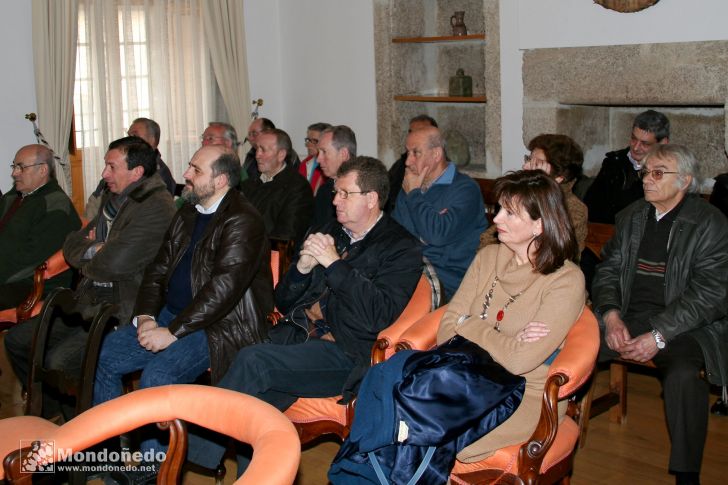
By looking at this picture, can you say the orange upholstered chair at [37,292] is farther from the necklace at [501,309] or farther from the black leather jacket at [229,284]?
the necklace at [501,309]

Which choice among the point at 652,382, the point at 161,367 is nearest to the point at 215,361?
the point at 161,367

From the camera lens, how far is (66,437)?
6.27 feet

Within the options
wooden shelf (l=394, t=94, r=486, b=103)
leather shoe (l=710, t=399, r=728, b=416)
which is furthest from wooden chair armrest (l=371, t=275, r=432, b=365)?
wooden shelf (l=394, t=94, r=486, b=103)

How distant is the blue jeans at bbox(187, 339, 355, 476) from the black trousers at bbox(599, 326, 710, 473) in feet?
3.88

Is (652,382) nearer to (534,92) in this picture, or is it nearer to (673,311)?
(673,311)

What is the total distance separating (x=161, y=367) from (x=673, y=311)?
76.9 inches

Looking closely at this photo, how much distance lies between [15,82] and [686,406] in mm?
5598

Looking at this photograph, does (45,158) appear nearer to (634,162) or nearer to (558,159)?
(558,159)

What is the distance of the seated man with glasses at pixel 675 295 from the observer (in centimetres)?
319

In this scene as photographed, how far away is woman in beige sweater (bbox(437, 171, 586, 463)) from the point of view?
8.71ft

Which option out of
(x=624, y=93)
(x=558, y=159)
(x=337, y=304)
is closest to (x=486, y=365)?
(x=337, y=304)

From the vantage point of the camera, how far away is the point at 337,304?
3.15 metres

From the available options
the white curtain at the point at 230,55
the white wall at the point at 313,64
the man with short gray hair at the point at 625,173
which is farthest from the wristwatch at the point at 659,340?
the white curtain at the point at 230,55

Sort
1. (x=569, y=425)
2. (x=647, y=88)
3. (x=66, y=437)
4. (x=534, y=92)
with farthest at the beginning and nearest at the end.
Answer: (x=534, y=92)
(x=647, y=88)
(x=569, y=425)
(x=66, y=437)
